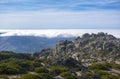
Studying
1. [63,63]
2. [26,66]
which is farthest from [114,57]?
[26,66]

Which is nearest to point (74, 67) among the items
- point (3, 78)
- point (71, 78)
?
point (71, 78)

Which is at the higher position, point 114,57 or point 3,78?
point 3,78

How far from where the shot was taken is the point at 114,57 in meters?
194

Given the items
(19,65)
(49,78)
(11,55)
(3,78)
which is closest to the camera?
(3,78)

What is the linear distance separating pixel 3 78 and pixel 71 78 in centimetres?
995

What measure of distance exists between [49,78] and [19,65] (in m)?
8.86

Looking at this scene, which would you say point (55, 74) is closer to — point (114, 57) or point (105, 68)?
point (105, 68)

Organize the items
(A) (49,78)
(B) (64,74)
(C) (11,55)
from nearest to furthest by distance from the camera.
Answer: (A) (49,78) → (B) (64,74) → (C) (11,55)

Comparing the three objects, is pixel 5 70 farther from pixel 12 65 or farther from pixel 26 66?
pixel 26 66

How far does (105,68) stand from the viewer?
62.1m

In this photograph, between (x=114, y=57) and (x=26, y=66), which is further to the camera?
(x=114, y=57)

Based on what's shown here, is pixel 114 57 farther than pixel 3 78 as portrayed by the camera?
Yes

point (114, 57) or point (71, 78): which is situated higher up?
point (71, 78)

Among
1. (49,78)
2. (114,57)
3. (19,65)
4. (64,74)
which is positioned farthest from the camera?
(114,57)
